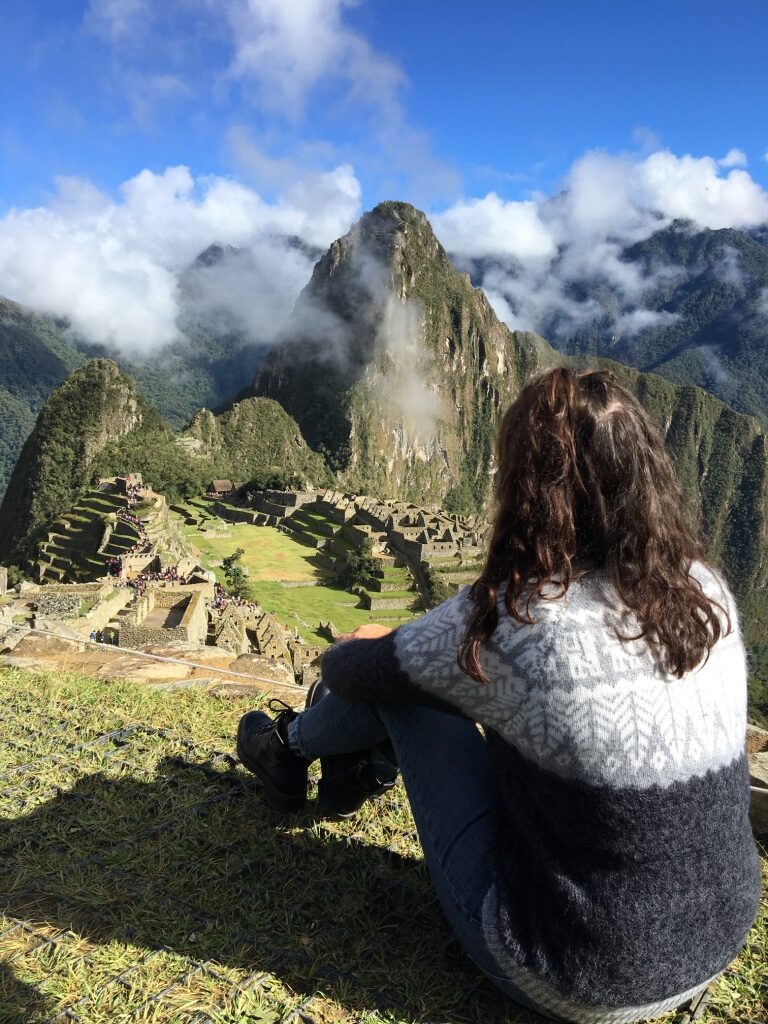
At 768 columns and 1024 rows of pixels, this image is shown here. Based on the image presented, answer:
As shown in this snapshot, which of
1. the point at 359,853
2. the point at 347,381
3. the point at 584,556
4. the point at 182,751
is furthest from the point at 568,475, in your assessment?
the point at 347,381

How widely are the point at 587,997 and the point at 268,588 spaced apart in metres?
23.5

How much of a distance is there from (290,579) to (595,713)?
998 inches

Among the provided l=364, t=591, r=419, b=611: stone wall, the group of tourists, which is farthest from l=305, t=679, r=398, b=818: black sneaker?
l=364, t=591, r=419, b=611: stone wall

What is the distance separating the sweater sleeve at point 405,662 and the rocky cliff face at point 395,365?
7838cm

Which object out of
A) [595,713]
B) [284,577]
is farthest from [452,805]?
[284,577]

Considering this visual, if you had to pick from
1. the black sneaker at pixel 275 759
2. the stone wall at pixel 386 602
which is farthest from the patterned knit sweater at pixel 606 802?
the stone wall at pixel 386 602

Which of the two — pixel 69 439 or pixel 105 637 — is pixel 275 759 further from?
pixel 69 439

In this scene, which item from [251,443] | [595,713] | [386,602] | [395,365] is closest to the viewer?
[595,713]

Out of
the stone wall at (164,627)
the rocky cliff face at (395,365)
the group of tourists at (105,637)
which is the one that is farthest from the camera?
the rocky cliff face at (395,365)

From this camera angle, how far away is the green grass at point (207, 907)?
1443mm

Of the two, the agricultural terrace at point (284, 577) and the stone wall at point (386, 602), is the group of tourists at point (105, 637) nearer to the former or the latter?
→ the agricultural terrace at point (284, 577)

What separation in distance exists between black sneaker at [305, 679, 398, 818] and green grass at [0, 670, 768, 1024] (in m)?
0.13

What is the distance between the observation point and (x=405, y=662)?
1.32m

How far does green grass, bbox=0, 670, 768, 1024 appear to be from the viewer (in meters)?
1.44
